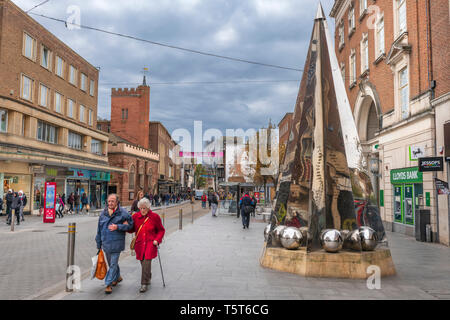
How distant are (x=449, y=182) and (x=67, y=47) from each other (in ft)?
99.0

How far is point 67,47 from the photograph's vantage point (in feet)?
104

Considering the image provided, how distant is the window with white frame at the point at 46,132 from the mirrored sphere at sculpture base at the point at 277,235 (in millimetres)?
24114

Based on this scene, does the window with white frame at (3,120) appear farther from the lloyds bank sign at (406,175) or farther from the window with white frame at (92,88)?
the lloyds bank sign at (406,175)

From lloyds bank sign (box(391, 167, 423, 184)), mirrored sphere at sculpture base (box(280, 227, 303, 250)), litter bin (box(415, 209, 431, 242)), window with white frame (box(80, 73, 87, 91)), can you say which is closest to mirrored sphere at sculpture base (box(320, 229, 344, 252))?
mirrored sphere at sculpture base (box(280, 227, 303, 250))

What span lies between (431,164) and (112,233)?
1111 cm

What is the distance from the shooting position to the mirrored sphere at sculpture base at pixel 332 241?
7.15 m

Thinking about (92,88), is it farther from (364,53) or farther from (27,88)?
(364,53)

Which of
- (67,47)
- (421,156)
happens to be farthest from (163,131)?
(421,156)

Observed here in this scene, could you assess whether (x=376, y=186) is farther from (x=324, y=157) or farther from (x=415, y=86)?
(x=324, y=157)

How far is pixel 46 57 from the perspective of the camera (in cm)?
2827

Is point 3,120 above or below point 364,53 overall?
below

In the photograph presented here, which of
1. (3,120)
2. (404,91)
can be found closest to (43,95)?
(3,120)

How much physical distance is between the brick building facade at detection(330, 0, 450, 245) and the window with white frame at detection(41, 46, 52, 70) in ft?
71.5

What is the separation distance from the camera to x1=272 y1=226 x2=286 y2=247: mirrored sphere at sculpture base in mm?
Answer: 7808
